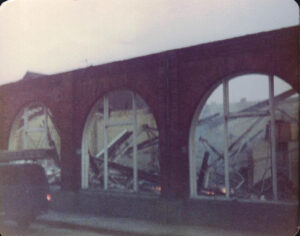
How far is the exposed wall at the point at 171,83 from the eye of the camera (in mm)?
10898

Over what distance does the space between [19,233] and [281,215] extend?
23.9 ft

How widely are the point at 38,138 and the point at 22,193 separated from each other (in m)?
5.50

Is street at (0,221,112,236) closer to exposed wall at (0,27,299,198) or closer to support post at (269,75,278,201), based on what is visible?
exposed wall at (0,27,299,198)

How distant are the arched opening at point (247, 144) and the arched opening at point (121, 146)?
1.82 metres

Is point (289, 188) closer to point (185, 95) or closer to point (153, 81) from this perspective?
point (185, 95)

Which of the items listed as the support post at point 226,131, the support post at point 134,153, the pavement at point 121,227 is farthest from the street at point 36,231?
the support post at point 226,131

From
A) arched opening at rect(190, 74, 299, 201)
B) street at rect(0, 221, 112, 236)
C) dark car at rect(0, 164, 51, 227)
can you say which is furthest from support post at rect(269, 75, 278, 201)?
dark car at rect(0, 164, 51, 227)

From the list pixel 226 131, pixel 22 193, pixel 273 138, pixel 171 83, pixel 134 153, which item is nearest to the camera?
pixel 273 138

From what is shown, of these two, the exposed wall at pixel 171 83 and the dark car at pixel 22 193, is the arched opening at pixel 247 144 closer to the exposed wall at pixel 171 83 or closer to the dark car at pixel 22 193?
the exposed wall at pixel 171 83

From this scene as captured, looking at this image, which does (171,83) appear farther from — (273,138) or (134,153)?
(273,138)

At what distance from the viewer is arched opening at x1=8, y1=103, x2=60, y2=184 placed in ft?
53.9

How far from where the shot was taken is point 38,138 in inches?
695

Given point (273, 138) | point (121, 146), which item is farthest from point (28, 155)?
point (273, 138)

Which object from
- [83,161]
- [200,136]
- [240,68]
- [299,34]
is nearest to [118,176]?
[83,161]
